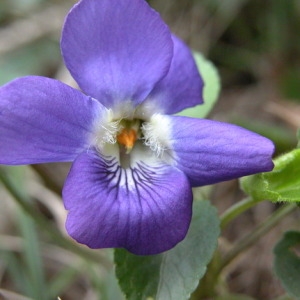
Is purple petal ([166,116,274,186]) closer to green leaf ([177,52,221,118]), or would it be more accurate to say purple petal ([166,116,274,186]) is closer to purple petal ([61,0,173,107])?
purple petal ([61,0,173,107])

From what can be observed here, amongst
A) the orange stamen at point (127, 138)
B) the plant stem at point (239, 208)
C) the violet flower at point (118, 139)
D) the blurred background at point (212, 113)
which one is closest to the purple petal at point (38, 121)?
the violet flower at point (118, 139)

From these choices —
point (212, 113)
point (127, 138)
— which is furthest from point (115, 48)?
point (212, 113)

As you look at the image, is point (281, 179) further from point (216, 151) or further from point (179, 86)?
point (179, 86)

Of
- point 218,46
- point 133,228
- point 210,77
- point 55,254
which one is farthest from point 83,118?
point 218,46

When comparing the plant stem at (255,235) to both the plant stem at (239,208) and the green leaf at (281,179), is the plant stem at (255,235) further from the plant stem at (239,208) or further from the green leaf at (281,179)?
the green leaf at (281,179)

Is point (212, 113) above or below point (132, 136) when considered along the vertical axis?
below

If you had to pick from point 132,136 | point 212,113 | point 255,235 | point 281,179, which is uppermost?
point 281,179

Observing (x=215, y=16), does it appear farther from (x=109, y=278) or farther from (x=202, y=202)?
(x=202, y=202)

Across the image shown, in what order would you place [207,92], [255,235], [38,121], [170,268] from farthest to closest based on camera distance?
[207,92] < [255,235] < [170,268] < [38,121]
